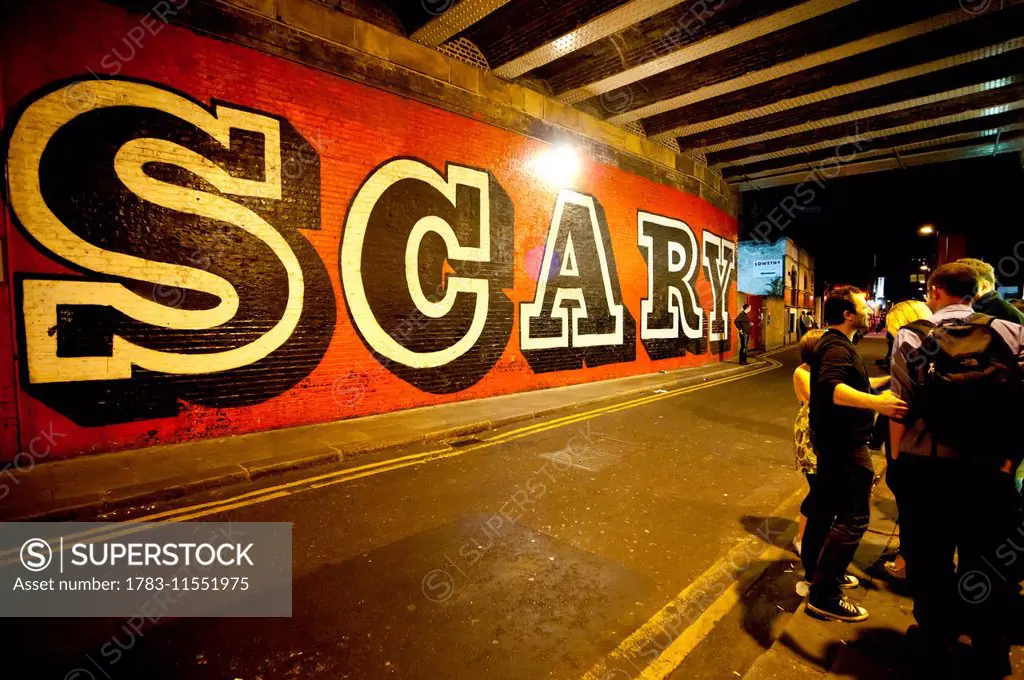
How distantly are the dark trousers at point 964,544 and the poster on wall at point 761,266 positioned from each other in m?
27.5

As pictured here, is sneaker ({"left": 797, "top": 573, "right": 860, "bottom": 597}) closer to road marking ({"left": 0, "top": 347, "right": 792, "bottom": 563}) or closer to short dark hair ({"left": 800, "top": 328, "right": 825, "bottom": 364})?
short dark hair ({"left": 800, "top": 328, "right": 825, "bottom": 364})

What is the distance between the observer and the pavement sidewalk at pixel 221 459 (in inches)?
177

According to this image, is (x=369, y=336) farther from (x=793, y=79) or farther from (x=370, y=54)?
(x=793, y=79)


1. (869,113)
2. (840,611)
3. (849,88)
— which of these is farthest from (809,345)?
(869,113)

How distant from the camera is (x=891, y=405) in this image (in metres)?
2.40

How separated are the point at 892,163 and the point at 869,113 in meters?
4.97

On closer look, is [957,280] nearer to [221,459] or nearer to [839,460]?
[839,460]

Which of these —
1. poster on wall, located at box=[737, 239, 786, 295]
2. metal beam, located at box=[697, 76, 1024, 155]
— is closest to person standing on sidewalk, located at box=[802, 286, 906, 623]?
metal beam, located at box=[697, 76, 1024, 155]

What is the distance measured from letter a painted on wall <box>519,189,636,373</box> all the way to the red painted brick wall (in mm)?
789

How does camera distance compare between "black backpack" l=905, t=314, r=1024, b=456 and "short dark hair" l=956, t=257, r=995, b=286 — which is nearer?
"black backpack" l=905, t=314, r=1024, b=456

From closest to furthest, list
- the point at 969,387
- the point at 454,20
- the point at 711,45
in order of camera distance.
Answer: the point at 969,387 → the point at 454,20 → the point at 711,45

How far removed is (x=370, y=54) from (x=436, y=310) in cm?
421

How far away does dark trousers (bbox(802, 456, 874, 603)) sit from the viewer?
2750mm

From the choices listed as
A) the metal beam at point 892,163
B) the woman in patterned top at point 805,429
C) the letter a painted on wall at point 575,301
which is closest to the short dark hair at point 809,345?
the woman in patterned top at point 805,429
